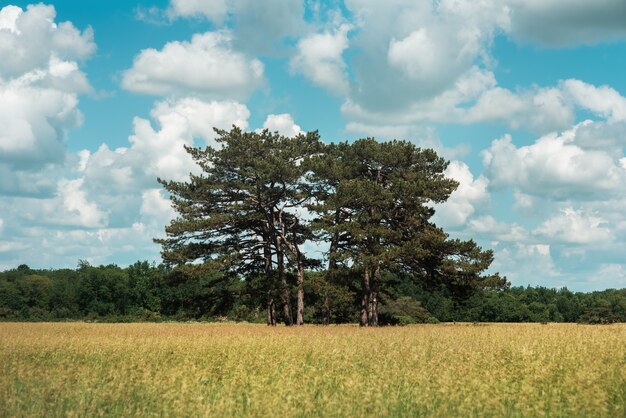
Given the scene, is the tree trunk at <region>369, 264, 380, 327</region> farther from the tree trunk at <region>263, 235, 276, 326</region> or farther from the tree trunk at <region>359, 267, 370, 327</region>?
the tree trunk at <region>263, 235, 276, 326</region>

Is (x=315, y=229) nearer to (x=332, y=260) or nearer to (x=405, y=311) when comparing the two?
(x=332, y=260)

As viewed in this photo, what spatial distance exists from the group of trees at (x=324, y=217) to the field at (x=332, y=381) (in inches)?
594

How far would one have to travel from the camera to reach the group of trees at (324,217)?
32844mm

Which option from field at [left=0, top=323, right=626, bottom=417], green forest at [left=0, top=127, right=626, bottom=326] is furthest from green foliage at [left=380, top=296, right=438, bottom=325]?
field at [left=0, top=323, right=626, bottom=417]

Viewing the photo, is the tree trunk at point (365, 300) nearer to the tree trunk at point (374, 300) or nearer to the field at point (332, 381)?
the tree trunk at point (374, 300)

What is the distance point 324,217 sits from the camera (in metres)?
34.1

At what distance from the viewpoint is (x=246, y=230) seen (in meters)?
38.1

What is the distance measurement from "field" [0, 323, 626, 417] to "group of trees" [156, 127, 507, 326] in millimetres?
15100

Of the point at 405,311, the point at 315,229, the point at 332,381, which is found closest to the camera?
the point at 332,381

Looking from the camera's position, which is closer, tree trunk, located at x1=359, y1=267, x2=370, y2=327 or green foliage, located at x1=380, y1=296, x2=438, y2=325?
tree trunk, located at x1=359, y1=267, x2=370, y2=327

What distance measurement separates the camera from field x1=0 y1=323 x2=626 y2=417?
8.62 meters

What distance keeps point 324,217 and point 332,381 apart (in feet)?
75.2

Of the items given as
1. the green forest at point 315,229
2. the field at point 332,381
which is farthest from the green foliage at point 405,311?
the field at point 332,381

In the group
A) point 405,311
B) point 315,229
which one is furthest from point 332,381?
point 405,311
